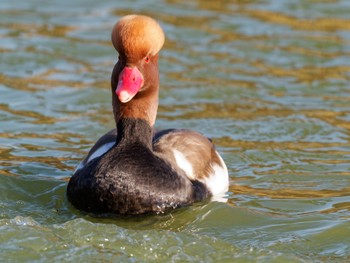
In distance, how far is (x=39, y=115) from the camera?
34.8 feet

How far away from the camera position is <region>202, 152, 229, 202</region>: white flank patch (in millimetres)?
7961

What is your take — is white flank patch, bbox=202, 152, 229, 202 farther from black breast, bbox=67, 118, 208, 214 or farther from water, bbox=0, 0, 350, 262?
black breast, bbox=67, 118, 208, 214

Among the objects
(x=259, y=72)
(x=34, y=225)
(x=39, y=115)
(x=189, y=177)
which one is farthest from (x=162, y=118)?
(x=34, y=225)

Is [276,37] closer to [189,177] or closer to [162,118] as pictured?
[162,118]

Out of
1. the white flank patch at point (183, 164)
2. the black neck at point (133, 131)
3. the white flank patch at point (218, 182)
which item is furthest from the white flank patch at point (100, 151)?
the white flank patch at point (218, 182)

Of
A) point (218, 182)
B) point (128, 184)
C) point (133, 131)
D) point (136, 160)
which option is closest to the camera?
point (128, 184)

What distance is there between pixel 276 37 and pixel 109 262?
8127 millimetres

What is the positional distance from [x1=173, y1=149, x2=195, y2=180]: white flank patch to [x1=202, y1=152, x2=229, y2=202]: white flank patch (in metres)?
0.15

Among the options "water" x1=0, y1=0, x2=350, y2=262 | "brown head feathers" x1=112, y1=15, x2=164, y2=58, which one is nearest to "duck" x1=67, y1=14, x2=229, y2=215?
"brown head feathers" x1=112, y1=15, x2=164, y2=58

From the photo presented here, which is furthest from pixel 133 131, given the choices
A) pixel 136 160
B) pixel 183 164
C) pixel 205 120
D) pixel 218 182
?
pixel 205 120

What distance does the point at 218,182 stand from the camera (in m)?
8.12

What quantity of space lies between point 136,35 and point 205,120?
3.59 m

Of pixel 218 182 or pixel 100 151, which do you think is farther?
pixel 218 182

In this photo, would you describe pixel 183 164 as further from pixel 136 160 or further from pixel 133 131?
pixel 136 160
